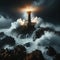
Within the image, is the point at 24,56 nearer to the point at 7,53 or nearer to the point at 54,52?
the point at 7,53

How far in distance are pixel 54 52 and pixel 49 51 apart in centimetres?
427

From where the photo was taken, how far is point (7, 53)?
14850 cm

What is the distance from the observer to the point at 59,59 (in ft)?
493

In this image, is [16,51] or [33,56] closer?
[33,56]

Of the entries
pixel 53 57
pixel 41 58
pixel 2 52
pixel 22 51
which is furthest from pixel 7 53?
pixel 53 57

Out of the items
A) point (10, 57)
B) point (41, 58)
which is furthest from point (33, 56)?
point (10, 57)

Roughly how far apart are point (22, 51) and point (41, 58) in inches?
780

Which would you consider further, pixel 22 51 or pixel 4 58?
pixel 22 51

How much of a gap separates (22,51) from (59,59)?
31.4 meters

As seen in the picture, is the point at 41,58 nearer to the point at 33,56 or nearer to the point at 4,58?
the point at 33,56

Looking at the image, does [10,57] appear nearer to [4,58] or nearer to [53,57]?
[4,58]

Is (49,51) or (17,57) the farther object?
(49,51)

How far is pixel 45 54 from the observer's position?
520 ft

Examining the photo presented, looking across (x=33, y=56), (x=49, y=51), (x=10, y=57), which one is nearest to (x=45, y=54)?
(x=49, y=51)
